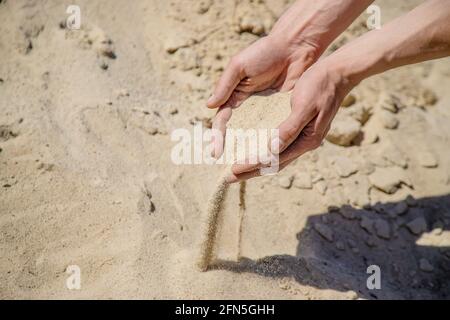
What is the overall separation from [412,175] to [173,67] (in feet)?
5.29

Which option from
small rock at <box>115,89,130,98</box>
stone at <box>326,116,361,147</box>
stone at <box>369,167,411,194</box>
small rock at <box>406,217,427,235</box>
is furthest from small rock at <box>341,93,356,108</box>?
small rock at <box>115,89,130,98</box>

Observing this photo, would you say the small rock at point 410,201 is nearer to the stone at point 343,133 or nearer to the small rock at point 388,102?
the stone at point 343,133

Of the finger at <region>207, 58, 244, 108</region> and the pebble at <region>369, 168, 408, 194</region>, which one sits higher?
the finger at <region>207, 58, 244, 108</region>

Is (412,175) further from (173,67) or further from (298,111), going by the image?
(173,67)

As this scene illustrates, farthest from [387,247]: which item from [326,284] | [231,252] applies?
[231,252]

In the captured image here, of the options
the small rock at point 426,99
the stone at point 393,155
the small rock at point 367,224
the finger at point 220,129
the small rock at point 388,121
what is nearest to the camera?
the finger at point 220,129

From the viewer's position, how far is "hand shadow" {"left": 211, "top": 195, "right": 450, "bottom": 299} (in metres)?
1.98

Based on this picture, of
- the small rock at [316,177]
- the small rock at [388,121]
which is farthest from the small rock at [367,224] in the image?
the small rock at [388,121]

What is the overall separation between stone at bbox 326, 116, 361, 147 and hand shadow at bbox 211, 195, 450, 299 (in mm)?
442

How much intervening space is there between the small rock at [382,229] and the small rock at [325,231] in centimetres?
27

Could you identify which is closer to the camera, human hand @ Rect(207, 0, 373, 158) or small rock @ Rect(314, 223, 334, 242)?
human hand @ Rect(207, 0, 373, 158)

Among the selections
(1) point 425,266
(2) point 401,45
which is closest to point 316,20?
(2) point 401,45

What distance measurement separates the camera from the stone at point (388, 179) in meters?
2.51

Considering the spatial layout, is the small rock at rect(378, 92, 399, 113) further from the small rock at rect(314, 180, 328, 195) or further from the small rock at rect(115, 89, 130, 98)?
the small rock at rect(115, 89, 130, 98)
